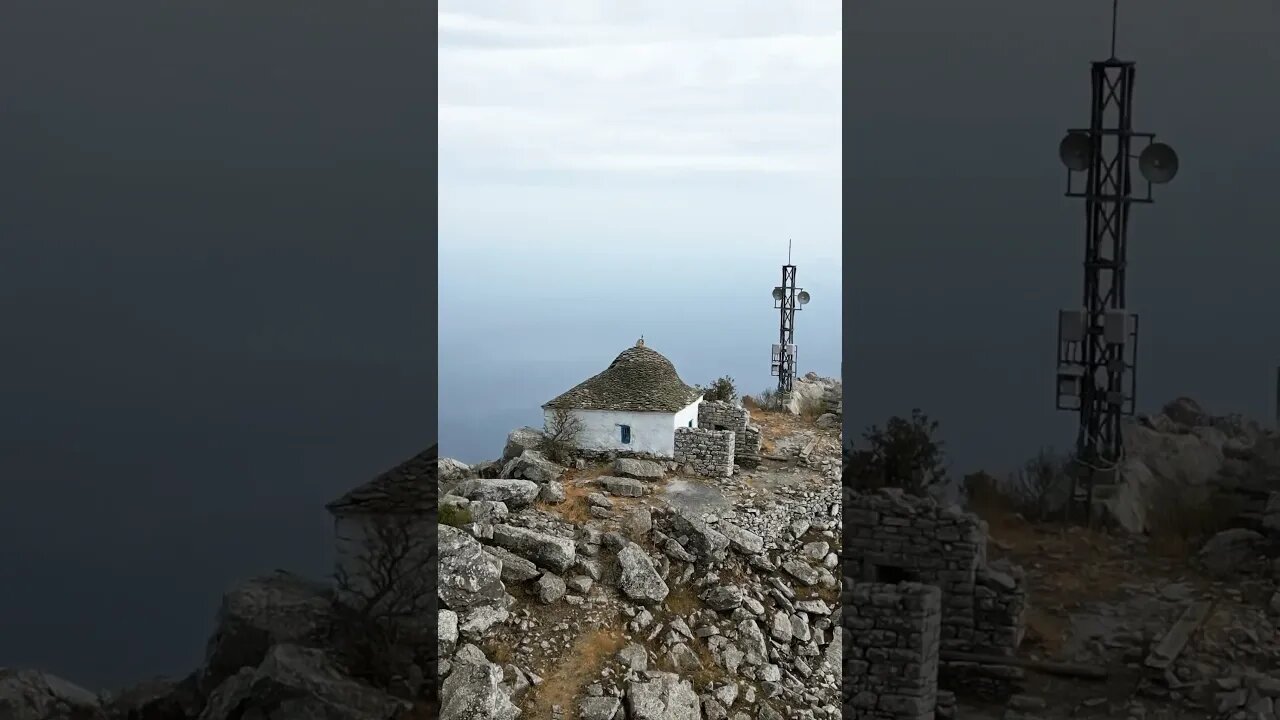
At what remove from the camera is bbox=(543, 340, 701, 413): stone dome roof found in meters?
14.8

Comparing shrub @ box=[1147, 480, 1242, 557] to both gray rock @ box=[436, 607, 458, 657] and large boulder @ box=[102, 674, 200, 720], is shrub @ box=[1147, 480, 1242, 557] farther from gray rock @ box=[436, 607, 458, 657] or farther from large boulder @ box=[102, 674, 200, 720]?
gray rock @ box=[436, 607, 458, 657]

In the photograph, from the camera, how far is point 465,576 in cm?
963

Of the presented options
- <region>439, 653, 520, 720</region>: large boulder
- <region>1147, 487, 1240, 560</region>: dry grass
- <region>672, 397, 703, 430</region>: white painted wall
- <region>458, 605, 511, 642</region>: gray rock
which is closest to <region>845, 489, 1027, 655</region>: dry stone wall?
<region>1147, 487, 1240, 560</region>: dry grass

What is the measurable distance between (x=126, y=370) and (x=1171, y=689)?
15.2 feet

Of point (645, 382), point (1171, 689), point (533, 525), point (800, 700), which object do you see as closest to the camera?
point (1171, 689)

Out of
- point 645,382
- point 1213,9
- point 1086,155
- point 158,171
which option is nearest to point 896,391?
point 1086,155

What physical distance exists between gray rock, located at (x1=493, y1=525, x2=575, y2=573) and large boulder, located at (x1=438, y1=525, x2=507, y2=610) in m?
0.63

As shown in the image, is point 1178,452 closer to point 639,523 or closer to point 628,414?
point 639,523

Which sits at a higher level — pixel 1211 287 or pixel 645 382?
pixel 1211 287

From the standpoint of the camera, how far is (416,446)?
5.42m

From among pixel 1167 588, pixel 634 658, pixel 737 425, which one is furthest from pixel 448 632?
pixel 737 425

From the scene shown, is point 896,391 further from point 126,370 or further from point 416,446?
point 126,370

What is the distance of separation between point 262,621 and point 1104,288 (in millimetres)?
3934

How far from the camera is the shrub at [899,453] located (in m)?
4.67
